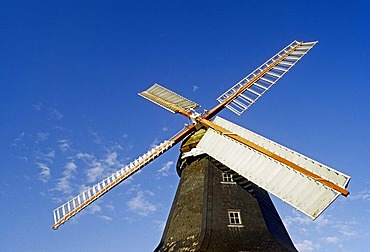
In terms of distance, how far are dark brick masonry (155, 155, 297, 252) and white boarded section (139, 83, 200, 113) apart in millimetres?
3479

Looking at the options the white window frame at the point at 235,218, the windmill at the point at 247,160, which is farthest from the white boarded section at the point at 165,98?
the white window frame at the point at 235,218

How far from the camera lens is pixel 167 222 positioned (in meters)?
16.6

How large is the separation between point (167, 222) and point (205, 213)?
2.66 metres

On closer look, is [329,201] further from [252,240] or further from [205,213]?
[205,213]

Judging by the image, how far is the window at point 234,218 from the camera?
565 inches

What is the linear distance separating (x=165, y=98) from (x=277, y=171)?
30.2 ft

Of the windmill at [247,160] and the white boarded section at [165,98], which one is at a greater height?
the white boarded section at [165,98]

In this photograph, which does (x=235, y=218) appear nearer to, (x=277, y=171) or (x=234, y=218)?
(x=234, y=218)

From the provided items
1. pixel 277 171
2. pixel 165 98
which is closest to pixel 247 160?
pixel 277 171

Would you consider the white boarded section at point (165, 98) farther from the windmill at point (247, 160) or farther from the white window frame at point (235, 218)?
the white window frame at point (235, 218)

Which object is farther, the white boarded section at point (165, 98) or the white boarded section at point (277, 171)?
the white boarded section at point (165, 98)

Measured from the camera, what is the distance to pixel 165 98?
21141 mm

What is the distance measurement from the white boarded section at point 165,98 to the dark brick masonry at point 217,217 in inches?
137

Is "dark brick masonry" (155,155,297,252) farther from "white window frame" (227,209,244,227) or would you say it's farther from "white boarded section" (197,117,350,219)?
"white boarded section" (197,117,350,219)
